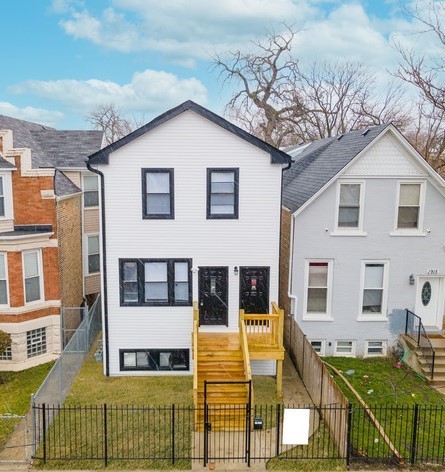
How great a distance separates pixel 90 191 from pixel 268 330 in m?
10.7

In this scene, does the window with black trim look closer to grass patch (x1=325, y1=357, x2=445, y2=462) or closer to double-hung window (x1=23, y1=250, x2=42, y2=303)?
double-hung window (x1=23, y1=250, x2=42, y2=303)

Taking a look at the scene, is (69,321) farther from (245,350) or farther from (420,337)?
(420,337)

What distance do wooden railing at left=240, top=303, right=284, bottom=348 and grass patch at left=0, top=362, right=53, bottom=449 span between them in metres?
6.84

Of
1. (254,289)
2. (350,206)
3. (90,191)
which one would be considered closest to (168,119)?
(254,289)

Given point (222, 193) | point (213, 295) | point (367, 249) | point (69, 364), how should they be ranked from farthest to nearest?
1. point (367, 249)
2. point (213, 295)
3. point (222, 193)
4. point (69, 364)

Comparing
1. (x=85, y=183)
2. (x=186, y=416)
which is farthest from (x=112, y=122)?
(x=186, y=416)

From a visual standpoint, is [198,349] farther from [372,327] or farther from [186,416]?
[372,327]

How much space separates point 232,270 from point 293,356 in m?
4.17

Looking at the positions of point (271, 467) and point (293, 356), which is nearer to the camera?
point (271, 467)

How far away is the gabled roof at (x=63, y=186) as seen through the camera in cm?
1744

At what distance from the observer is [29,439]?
11.4 m

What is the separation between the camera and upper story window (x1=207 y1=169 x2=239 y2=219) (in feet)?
47.6

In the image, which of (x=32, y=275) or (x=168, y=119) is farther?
(x=32, y=275)

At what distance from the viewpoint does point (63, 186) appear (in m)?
18.4
